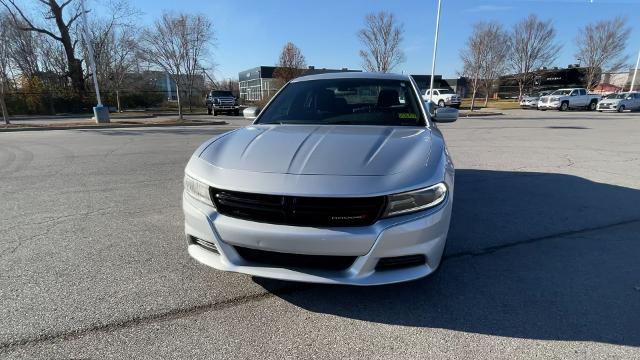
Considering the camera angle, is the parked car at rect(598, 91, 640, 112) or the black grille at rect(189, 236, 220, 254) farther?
the parked car at rect(598, 91, 640, 112)

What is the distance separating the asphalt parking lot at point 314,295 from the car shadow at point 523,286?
0.04 ft

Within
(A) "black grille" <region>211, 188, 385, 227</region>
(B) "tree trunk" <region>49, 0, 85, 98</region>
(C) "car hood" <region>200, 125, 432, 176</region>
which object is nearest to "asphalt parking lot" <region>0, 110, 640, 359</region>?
(A) "black grille" <region>211, 188, 385, 227</region>

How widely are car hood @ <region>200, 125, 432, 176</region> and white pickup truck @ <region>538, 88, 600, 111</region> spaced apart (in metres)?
36.5

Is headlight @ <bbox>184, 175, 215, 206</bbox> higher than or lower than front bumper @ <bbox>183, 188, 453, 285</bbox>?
higher

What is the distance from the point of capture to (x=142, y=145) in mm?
10586

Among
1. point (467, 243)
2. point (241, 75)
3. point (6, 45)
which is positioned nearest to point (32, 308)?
point (467, 243)

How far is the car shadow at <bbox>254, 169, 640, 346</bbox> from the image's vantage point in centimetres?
239

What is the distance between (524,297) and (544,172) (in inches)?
206

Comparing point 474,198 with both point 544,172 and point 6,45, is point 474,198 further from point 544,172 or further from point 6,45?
point 6,45

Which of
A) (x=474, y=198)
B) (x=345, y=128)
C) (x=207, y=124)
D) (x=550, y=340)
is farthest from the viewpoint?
(x=207, y=124)

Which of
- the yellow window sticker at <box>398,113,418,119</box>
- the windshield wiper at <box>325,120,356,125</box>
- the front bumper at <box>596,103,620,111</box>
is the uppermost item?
the yellow window sticker at <box>398,113,418,119</box>

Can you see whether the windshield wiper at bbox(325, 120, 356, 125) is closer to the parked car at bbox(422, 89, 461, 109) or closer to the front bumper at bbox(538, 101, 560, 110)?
the parked car at bbox(422, 89, 461, 109)

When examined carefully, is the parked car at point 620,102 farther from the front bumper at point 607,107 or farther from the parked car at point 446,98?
the parked car at point 446,98

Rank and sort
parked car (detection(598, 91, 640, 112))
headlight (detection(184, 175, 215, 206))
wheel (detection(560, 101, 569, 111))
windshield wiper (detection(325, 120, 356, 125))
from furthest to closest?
wheel (detection(560, 101, 569, 111))
parked car (detection(598, 91, 640, 112))
windshield wiper (detection(325, 120, 356, 125))
headlight (detection(184, 175, 215, 206))
